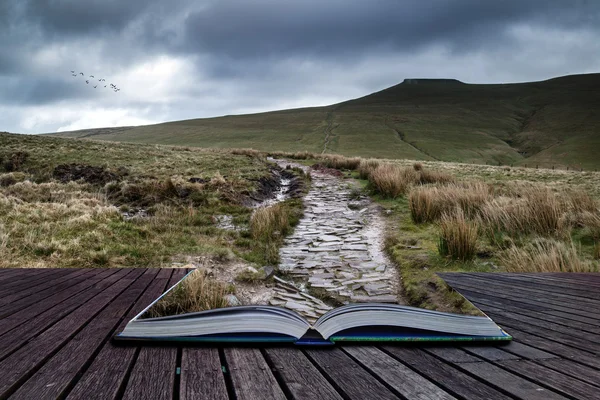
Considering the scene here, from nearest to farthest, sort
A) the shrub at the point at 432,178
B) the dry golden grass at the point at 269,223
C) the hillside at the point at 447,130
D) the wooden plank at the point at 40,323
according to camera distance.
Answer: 1. the wooden plank at the point at 40,323
2. the dry golden grass at the point at 269,223
3. the shrub at the point at 432,178
4. the hillside at the point at 447,130

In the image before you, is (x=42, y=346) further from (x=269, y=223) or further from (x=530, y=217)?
(x=530, y=217)

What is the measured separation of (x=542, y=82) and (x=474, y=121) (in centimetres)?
7555

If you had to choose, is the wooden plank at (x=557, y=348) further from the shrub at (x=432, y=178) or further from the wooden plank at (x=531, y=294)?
the shrub at (x=432, y=178)

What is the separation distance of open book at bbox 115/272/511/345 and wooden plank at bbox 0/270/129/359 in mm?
536

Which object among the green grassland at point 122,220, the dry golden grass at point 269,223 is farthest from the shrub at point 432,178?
the dry golden grass at point 269,223

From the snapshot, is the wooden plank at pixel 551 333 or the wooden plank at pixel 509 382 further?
the wooden plank at pixel 551 333

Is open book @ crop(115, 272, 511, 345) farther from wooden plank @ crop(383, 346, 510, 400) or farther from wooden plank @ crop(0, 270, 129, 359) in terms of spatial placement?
wooden plank @ crop(0, 270, 129, 359)

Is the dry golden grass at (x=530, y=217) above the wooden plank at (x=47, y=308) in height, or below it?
below

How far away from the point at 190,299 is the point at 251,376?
8.61 ft

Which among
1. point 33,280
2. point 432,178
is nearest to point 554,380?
point 33,280

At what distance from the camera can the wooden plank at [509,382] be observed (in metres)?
1.38

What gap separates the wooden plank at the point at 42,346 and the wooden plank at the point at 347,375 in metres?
1.21

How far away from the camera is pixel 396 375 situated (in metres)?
1.54

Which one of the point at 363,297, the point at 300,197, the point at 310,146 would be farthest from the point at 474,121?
the point at 363,297
